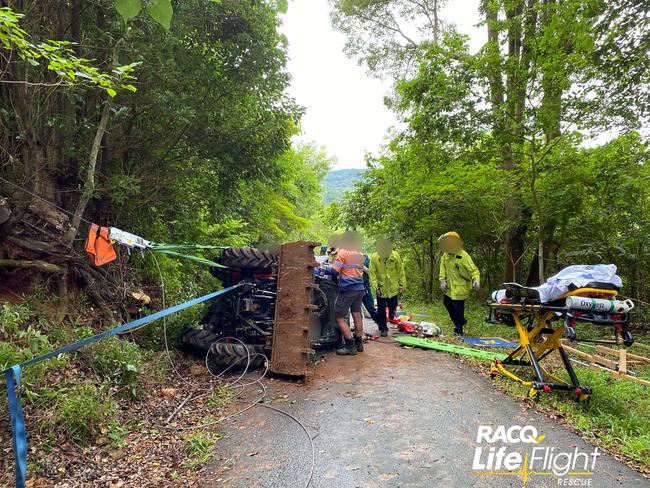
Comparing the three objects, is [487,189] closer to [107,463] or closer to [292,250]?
[292,250]

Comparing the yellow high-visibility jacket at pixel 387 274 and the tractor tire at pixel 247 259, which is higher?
the tractor tire at pixel 247 259

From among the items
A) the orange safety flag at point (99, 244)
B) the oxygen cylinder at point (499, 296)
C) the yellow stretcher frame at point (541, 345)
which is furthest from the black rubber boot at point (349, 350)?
the orange safety flag at point (99, 244)

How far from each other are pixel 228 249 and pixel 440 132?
5.25 m

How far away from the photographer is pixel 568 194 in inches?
313

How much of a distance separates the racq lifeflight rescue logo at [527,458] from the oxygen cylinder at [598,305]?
3.73 feet

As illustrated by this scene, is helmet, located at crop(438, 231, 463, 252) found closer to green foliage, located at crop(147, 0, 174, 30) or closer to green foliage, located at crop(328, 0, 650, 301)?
green foliage, located at crop(328, 0, 650, 301)

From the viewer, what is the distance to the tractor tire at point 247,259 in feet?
17.4

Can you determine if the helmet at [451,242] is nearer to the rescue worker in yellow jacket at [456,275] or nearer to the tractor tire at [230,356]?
the rescue worker in yellow jacket at [456,275]

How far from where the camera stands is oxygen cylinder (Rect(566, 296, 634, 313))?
11.0 ft

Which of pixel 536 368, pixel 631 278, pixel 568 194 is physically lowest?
pixel 536 368

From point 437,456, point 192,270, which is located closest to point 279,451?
point 437,456

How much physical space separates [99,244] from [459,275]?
6090 mm

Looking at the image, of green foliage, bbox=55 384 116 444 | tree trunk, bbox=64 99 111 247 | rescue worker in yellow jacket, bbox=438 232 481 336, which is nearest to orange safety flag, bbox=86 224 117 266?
tree trunk, bbox=64 99 111 247

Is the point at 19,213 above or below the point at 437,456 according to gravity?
above
